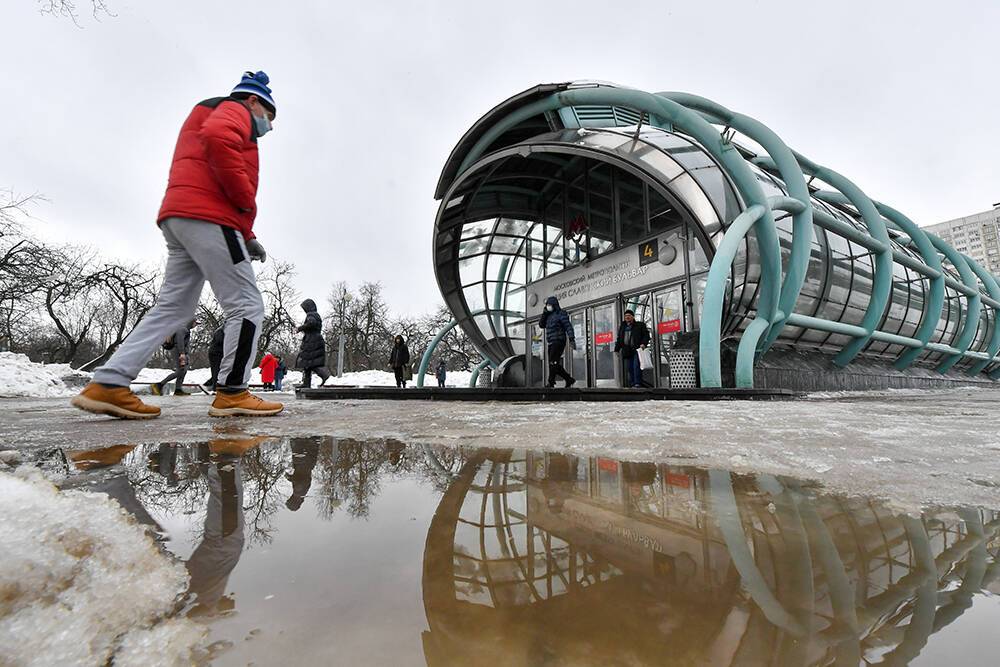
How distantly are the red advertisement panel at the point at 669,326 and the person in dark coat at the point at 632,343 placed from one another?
0.71 metres

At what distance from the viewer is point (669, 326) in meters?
10.6

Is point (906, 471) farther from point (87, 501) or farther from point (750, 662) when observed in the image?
point (87, 501)

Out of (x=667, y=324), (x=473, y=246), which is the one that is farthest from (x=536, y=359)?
(x=667, y=324)

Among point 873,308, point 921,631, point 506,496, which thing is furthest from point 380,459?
point 873,308

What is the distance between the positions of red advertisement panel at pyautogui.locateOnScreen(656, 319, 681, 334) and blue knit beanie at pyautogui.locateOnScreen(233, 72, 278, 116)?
901 centimetres

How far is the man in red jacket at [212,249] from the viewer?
2.94m

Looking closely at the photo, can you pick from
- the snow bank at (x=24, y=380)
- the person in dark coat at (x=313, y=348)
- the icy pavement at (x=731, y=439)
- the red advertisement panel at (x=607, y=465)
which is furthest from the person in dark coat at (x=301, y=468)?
the snow bank at (x=24, y=380)

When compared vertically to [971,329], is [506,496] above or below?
below

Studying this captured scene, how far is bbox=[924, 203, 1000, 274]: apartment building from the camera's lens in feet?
186

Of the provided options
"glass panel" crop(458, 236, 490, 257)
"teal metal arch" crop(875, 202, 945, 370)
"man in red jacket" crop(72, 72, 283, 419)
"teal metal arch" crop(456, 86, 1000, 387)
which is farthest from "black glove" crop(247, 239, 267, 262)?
"teal metal arch" crop(875, 202, 945, 370)

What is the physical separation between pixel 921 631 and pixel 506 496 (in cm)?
74

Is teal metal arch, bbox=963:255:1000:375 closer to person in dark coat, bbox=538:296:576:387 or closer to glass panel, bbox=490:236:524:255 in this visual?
glass panel, bbox=490:236:524:255

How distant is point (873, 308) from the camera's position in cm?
1172

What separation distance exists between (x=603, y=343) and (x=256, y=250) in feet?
32.6
